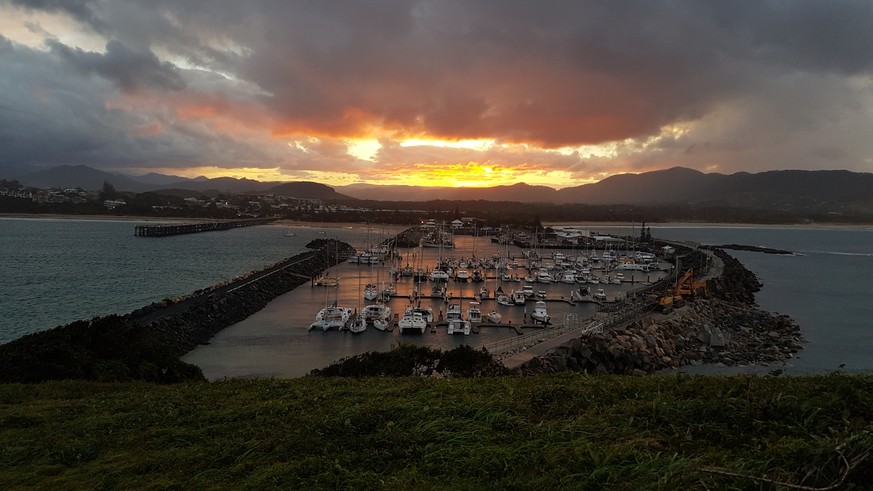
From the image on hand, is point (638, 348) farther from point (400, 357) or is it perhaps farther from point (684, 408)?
point (684, 408)

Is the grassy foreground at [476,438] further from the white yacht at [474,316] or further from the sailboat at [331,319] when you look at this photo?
the white yacht at [474,316]

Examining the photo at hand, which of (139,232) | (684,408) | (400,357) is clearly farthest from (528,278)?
(139,232)

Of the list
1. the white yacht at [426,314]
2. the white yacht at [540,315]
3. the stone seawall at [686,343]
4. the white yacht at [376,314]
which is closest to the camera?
the stone seawall at [686,343]

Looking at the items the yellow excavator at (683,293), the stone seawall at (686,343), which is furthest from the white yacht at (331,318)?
the yellow excavator at (683,293)

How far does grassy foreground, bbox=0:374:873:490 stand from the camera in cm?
359

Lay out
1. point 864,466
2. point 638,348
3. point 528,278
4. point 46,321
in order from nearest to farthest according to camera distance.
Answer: point 864,466, point 638,348, point 46,321, point 528,278

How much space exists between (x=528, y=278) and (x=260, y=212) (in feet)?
381

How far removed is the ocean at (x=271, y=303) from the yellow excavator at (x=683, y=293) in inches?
153

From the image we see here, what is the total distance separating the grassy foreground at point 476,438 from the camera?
359 centimetres

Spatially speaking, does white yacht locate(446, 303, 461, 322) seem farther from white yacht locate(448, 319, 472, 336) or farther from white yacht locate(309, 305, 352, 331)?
white yacht locate(309, 305, 352, 331)

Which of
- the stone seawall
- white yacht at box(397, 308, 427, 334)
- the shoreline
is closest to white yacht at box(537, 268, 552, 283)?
the stone seawall

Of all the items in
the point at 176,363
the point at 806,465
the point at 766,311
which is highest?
the point at 806,465

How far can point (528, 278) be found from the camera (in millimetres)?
38750

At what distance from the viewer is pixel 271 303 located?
1155 inches
